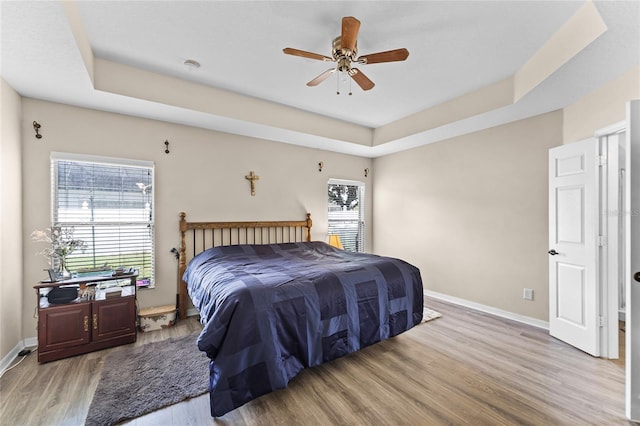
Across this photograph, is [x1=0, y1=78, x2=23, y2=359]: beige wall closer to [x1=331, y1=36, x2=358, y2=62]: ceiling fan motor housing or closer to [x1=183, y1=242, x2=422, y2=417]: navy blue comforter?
[x1=183, y1=242, x2=422, y2=417]: navy blue comforter

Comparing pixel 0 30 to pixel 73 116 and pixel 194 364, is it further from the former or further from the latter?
pixel 194 364

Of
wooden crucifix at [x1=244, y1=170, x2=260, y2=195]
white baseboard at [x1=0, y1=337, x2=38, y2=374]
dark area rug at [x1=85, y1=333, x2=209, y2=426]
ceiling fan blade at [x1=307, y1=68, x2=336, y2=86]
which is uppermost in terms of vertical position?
ceiling fan blade at [x1=307, y1=68, x2=336, y2=86]

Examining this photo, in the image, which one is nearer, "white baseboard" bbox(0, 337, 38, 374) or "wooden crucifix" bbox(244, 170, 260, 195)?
"white baseboard" bbox(0, 337, 38, 374)

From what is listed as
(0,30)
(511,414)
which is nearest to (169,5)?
(0,30)

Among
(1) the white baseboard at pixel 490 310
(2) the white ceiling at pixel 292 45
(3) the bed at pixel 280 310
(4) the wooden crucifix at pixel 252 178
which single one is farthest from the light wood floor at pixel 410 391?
(2) the white ceiling at pixel 292 45

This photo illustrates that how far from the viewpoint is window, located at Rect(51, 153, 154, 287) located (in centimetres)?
302

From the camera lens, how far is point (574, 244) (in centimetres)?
287

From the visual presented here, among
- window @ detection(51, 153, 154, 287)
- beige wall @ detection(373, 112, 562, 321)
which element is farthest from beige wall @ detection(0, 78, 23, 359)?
beige wall @ detection(373, 112, 562, 321)

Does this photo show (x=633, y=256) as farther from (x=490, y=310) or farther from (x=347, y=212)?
(x=347, y=212)

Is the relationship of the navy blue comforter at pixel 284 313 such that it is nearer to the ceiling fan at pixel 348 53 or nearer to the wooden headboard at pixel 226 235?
the wooden headboard at pixel 226 235

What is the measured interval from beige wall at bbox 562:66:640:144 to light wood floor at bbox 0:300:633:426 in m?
2.23

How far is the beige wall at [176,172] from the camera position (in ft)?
9.39

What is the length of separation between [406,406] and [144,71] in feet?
12.7

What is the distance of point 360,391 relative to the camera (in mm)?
2119
